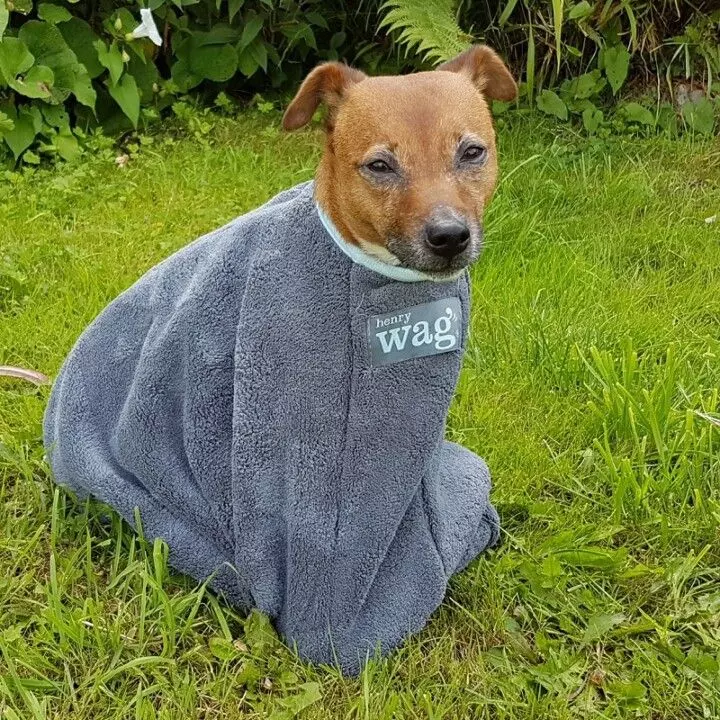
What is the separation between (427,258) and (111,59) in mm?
2923

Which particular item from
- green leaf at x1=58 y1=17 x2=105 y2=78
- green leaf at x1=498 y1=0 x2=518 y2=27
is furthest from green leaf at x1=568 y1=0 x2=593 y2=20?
green leaf at x1=58 y1=17 x2=105 y2=78

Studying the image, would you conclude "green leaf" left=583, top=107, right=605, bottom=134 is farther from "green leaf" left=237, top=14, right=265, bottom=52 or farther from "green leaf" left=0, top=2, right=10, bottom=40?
"green leaf" left=0, top=2, right=10, bottom=40

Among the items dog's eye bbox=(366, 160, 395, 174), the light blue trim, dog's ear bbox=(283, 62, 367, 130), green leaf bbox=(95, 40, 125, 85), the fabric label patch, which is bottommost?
Result: green leaf bbox=(95, 40, 125, 85)

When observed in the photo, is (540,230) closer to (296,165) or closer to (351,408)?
(296,165)

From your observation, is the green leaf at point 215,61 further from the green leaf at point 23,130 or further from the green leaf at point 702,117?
the green leaf at point 702,117

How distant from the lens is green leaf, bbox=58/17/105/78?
3.85 meters

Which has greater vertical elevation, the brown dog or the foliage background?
the brown dog

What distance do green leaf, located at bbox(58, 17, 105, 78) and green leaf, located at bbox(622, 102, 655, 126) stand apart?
2.35 metres

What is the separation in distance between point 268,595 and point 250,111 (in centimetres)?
320

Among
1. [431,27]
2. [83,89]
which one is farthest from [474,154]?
[83,89]

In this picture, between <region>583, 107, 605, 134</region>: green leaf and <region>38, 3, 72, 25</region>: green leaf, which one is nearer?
<region>38, 3, 72, 25</region>: green leaf

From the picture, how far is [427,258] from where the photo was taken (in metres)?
1.40

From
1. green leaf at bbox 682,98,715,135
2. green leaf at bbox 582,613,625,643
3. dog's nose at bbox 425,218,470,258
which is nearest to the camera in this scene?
dog's nose at bbox 425,218,470,258

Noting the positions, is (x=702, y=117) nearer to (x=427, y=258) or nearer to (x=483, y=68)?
(x=483, y=68)
